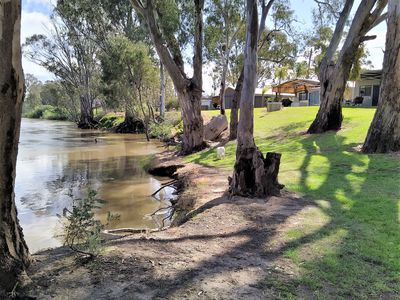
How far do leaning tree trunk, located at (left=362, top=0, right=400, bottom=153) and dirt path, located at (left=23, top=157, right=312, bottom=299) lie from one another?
20.1ft

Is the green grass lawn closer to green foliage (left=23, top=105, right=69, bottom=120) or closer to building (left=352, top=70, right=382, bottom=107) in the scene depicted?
building (left=352, top=70, right=382, bottom=107)

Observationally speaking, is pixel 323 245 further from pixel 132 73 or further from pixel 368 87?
pixel 368 87

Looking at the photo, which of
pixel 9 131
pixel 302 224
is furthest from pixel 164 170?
pixel 9 131

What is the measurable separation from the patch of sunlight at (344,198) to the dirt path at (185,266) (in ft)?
3.48

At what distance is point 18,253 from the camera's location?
3.58m

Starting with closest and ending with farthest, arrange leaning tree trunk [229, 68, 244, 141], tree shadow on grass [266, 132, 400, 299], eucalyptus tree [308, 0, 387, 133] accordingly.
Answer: tree shadow on grass [266, 132, 400, 299]
eucalyptus tree [308, 0, 387, 133]
leaning tree trunk [229, 68, 244, 141]

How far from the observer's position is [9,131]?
3365 millimetres

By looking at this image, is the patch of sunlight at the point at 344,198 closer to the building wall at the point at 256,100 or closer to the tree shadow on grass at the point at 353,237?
the tree shadow on grass at the point at 353,237

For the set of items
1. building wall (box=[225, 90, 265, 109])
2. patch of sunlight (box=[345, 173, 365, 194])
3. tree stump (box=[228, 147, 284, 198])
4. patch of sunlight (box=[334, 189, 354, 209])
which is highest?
building wall (box=[225, 90, 265, 109])

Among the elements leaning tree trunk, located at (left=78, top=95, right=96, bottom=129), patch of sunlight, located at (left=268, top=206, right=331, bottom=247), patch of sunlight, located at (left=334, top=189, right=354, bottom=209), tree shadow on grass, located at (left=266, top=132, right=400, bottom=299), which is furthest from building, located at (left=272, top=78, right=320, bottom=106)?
patch of sunlight, located at (left=268, top=206, right=331, bottom=247)

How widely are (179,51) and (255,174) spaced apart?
11358 mm

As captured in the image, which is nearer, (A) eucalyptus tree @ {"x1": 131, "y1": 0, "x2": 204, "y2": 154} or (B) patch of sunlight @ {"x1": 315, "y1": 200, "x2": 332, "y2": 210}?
(B) patch of sunlight @ {"x1": 315, "y1": 200, "x2": 332, "y2": 210}

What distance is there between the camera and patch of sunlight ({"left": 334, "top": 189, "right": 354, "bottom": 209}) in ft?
21.1

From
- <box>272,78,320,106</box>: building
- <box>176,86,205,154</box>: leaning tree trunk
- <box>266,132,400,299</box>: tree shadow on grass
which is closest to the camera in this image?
<box>266,132,400,299</box>: tree shadow on grass
